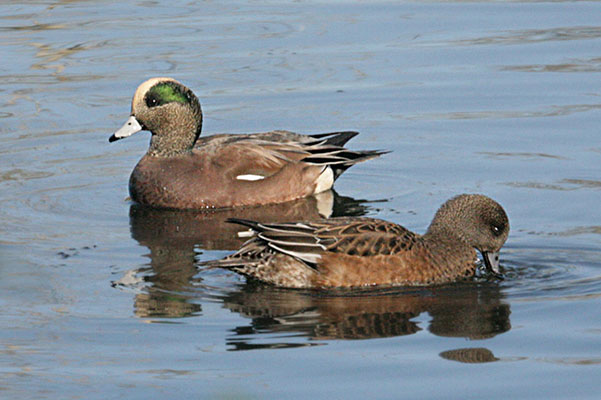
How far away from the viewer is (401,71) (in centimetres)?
1334

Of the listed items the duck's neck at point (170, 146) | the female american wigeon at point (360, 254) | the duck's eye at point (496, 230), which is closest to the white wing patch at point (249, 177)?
the duck's neck at point (170, 146)

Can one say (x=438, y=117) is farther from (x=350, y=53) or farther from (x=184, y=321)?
(x=184, y=321)

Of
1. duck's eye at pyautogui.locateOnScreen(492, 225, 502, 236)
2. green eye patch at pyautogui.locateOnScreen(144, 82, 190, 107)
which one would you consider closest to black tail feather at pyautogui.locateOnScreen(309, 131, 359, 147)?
green eye patch at pyautogui.locateOnScreen(144, 82, 190, 107)

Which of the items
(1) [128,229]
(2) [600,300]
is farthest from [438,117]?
(2) [600,300]

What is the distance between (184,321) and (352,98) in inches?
243

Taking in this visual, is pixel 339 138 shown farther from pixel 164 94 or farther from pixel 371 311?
pixel 371 311

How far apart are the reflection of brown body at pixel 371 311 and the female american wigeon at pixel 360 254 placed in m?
0.10

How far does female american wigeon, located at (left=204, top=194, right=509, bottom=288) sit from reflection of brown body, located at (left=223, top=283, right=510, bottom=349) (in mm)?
103

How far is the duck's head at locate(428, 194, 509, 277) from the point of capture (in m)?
7.61

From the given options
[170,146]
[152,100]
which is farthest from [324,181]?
[152,100]

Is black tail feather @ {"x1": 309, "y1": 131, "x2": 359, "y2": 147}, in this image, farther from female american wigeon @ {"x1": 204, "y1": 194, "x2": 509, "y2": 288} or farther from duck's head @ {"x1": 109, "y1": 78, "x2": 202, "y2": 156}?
female american wigeon @ {"x1": 204, "y1": 194, "x2": 509, "y2": 288}

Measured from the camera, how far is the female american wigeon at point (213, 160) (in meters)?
10.1

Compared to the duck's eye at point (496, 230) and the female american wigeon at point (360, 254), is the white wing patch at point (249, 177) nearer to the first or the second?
the female american wigeon at point (360, 254)

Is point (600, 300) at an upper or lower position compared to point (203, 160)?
lower
